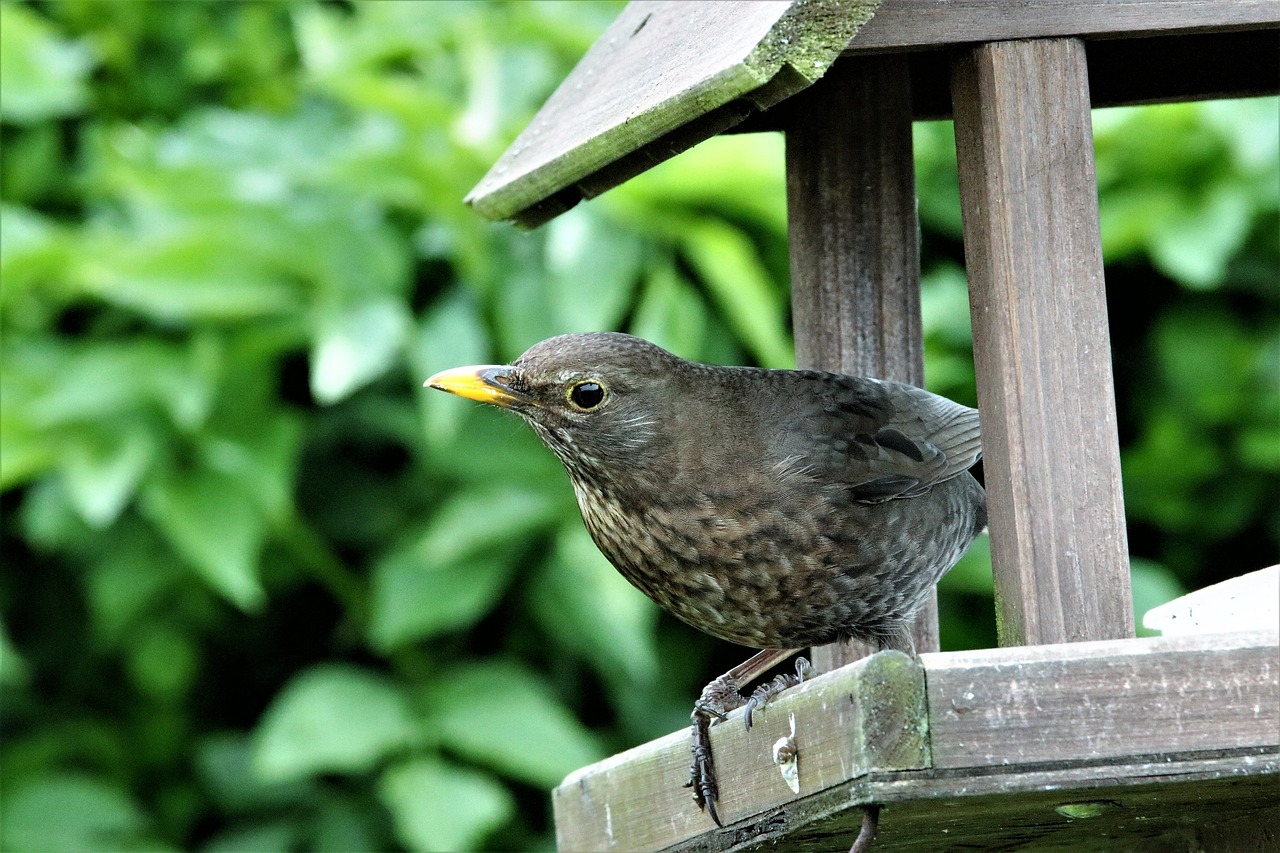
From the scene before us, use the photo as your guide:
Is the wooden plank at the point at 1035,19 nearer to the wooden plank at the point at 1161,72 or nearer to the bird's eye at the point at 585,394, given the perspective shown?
the wooden plank at the point at 1161,72

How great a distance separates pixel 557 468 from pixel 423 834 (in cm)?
104

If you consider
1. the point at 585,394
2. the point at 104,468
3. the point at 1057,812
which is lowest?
the point at 1057,812

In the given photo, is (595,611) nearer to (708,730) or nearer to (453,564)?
(453,564)

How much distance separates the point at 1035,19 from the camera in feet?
8.29

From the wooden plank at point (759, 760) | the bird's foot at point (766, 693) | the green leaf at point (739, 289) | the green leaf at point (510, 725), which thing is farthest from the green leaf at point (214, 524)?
the bird's foot at point (766, 693)

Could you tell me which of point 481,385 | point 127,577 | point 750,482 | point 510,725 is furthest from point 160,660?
point 750,482

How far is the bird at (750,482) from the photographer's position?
2736mm

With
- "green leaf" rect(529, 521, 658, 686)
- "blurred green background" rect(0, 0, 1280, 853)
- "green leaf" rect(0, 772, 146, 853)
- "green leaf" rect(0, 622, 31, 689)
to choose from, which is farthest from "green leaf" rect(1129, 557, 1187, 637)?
"green leaf" rect(0, 622, 31, 689)

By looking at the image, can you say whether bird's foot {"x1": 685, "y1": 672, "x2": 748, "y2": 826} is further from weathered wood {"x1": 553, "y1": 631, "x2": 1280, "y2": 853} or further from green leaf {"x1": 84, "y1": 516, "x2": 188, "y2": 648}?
green leaf {"x1": 84, "y1": 516, "x2": 188, "y2": 648}

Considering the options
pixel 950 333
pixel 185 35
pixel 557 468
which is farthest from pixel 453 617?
pixel 185 35

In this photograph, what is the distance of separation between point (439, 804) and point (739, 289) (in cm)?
160

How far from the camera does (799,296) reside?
3.19 meters

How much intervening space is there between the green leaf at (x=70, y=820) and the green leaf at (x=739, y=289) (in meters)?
2.21

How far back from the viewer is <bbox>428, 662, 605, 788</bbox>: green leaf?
180 inches
